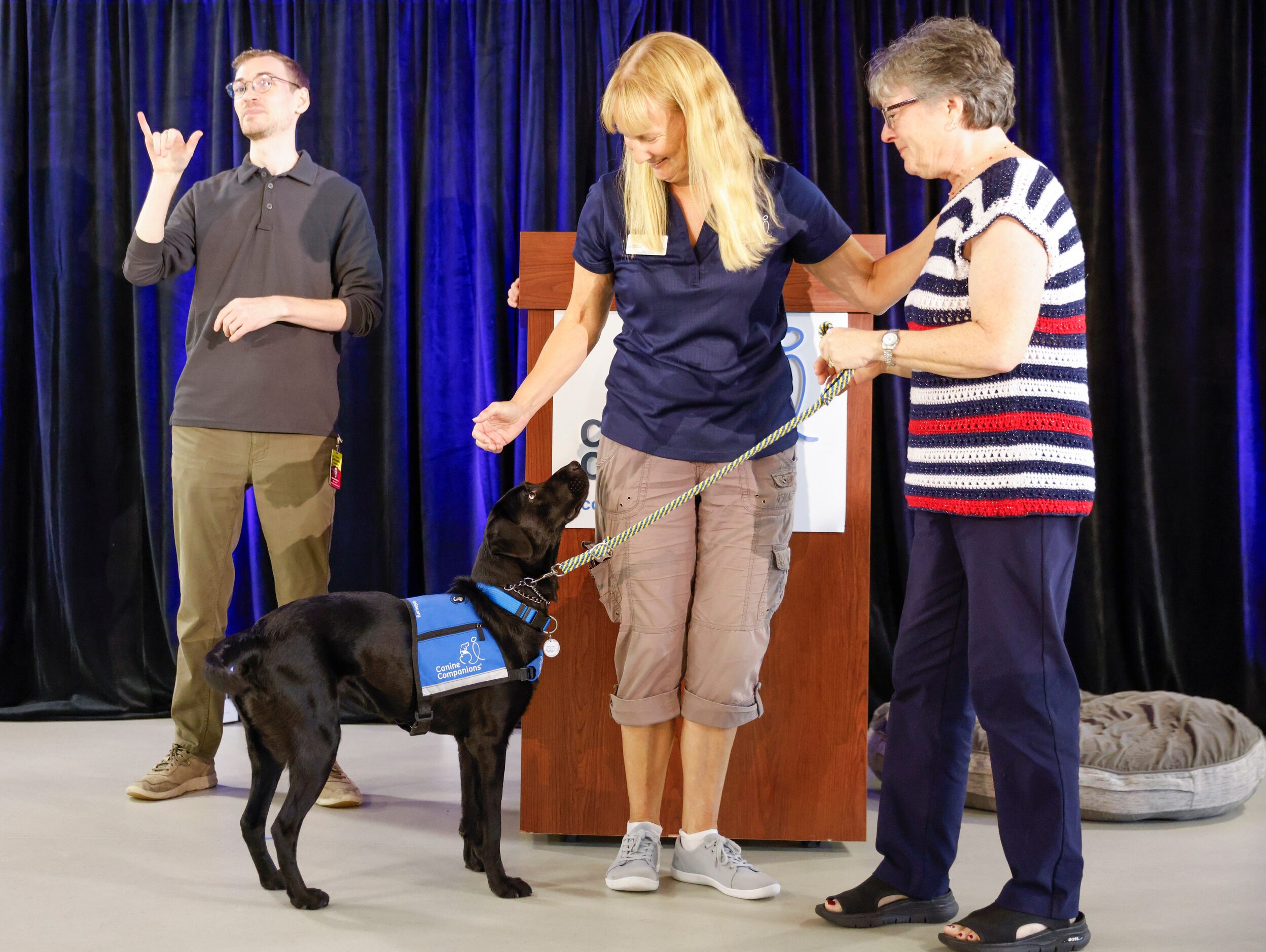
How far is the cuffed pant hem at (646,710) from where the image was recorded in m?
2.21

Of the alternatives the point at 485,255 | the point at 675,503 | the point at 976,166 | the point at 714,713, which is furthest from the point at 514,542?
the point at 485,255

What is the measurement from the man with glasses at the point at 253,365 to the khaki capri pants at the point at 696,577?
103cm

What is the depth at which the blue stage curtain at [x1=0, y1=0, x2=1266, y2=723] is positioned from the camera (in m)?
3.89

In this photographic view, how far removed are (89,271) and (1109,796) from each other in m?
3.68

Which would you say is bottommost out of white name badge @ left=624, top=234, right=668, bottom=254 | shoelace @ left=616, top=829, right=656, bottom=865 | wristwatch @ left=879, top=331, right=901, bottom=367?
shoelace @ left=616, top=829, right=656, bottom=865

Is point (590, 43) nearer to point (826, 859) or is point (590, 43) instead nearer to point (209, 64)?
point (209, 64)

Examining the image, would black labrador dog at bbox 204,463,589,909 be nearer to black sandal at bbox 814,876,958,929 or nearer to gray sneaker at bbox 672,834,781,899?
gray sneaker at bbox 672,834,781,899

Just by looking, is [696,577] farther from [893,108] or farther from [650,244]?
[893,108]

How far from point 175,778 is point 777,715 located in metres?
1.58

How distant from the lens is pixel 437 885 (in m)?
2.26

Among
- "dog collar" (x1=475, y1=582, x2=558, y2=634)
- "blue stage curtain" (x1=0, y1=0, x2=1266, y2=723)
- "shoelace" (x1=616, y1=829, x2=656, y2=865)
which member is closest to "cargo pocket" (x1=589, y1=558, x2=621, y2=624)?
"dog collar" (x1=475, y1=582, x2=558, y2=634)

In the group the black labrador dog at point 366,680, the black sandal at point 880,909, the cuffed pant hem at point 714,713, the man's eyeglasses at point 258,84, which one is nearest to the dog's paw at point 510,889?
the black labrador dog at point 366,680

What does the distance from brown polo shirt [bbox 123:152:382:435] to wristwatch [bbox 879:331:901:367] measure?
1.56m

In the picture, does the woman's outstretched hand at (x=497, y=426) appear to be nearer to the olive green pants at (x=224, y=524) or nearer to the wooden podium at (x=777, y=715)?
the wooden podium at (x=777, y=715)
